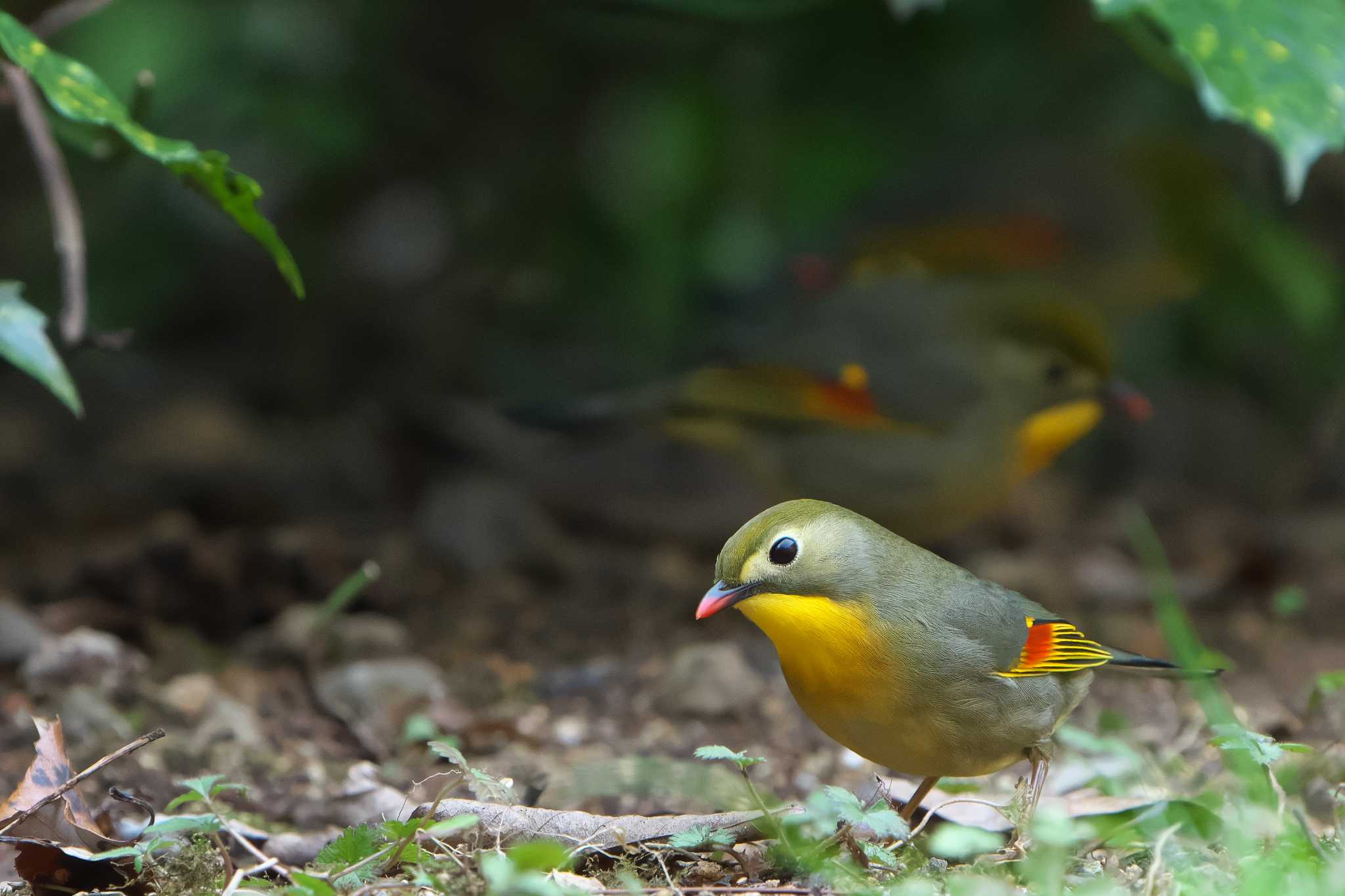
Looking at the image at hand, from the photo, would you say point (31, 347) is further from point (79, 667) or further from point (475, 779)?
point (79, 667)

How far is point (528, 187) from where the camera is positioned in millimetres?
5957

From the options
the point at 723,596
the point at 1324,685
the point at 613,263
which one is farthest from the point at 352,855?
the point at 613,263

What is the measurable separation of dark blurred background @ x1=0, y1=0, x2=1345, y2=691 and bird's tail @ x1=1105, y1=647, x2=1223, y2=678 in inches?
81.6

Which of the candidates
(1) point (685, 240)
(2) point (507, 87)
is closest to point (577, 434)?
(1) point (685, 240)

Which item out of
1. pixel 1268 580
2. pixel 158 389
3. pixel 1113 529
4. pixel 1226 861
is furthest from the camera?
pixel 158 389

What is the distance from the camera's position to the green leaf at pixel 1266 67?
2705mm

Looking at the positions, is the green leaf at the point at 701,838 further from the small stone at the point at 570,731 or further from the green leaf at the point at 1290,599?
the green leaf at the point at 1290,599

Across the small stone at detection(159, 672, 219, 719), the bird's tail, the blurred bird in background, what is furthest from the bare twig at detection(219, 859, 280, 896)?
the blurred bird in background

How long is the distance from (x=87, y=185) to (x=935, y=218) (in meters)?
3.39

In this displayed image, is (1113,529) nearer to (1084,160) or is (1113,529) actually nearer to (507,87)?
(1084,160)

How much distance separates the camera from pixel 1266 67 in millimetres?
2803

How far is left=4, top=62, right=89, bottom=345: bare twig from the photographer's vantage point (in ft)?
9.24

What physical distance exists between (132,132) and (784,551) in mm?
1347

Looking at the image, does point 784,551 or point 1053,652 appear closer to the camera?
point 784,551
